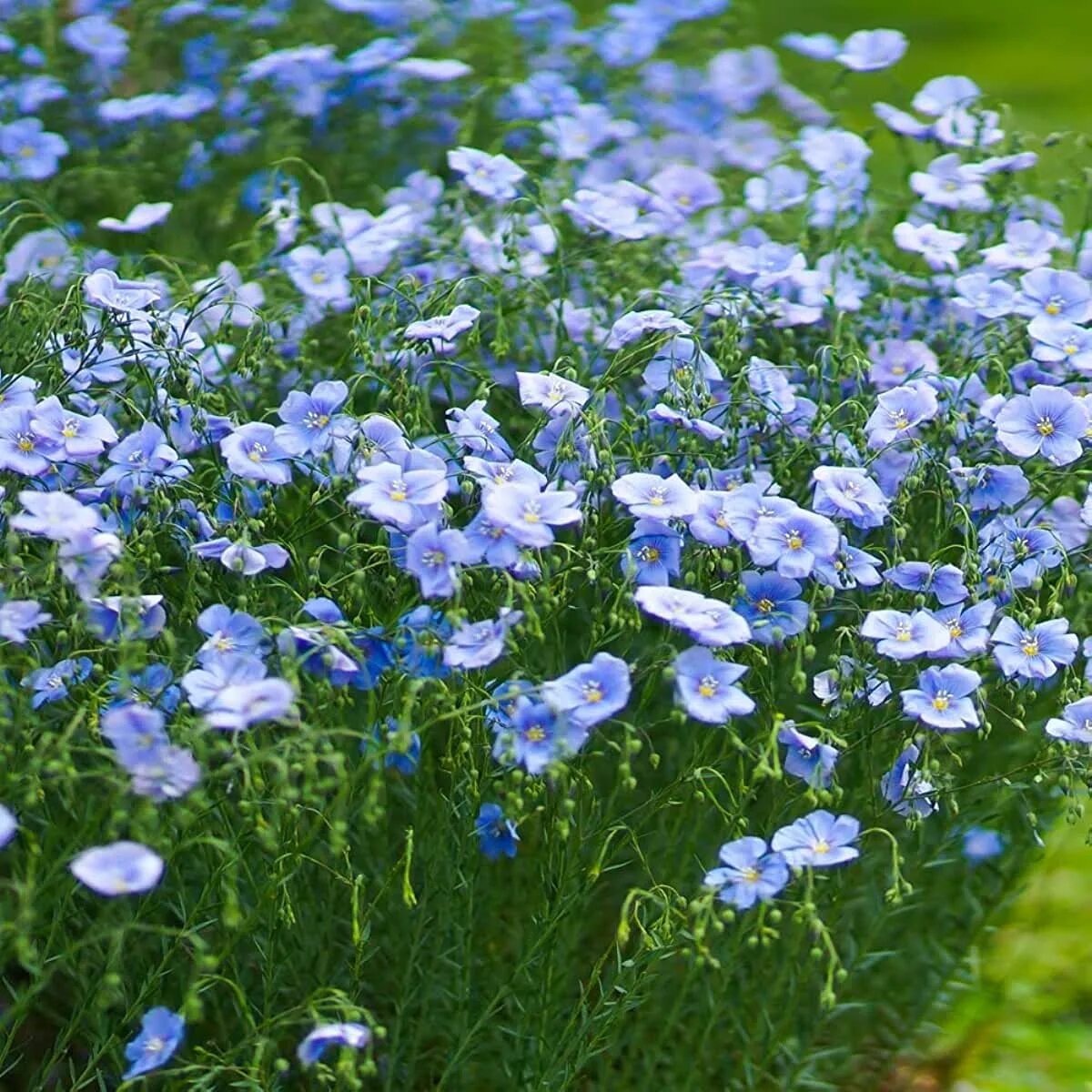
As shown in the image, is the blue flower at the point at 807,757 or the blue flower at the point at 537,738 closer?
the blue flower at the point at 537,738

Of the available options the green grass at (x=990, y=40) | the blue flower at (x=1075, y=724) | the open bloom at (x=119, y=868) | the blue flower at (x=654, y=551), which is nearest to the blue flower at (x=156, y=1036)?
the open bloom at (x=119, y=868)

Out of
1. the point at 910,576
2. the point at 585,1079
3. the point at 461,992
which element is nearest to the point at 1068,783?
the point at 910,576

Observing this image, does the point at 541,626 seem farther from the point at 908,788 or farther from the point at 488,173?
the point at 488,173

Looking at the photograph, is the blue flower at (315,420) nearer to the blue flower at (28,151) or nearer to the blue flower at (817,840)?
the blue flower at (817,840)

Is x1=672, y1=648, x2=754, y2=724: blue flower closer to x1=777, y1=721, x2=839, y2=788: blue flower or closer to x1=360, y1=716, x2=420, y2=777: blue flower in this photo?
x1=777, y1=721, x2=839, y2=788: blue flower

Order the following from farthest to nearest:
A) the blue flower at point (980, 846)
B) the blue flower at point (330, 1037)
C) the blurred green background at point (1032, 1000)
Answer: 1. the blurred green background at point (1032, 1000)
2. the blue flower at point (980, 846)
3. the blue flower at point (330, 1037)

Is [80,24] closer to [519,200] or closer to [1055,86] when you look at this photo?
[519,200]
